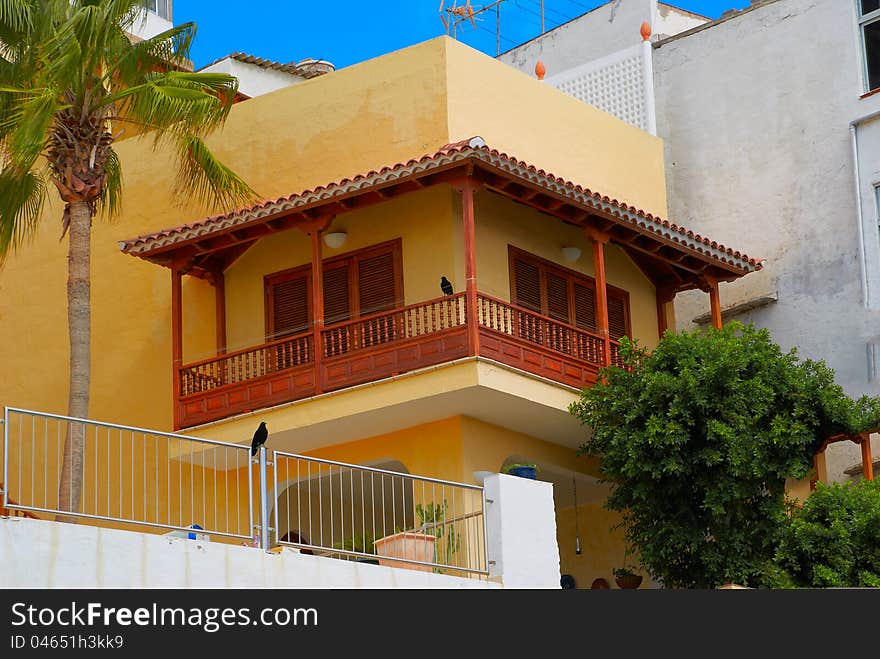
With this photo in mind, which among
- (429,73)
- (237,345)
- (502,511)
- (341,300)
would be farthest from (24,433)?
(502,511)

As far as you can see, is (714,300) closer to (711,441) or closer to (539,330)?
(539,330)

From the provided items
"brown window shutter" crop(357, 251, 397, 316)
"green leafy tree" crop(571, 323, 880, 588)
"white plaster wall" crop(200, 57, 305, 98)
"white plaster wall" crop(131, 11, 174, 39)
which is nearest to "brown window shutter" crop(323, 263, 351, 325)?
"brown window shutter" crop(357, 251, 397, 316)

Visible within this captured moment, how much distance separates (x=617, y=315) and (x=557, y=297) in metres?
1.21

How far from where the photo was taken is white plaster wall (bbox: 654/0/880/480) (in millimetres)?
25953

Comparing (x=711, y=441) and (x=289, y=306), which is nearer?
(x=711, y=441)

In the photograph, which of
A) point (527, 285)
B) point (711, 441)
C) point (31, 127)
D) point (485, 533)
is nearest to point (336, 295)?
point (527, 285)

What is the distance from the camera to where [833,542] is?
67.1ft

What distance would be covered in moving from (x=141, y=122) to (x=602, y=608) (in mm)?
10567

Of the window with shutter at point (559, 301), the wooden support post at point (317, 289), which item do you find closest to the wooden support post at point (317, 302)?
the wooden support post at point (317, 289)

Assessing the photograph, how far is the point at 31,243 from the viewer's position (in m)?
27.5

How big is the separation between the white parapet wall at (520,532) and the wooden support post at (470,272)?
3700mm

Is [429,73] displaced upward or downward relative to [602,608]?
upward

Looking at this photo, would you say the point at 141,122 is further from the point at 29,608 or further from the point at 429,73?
the point at 29,608

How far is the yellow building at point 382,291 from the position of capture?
72.1 feet
